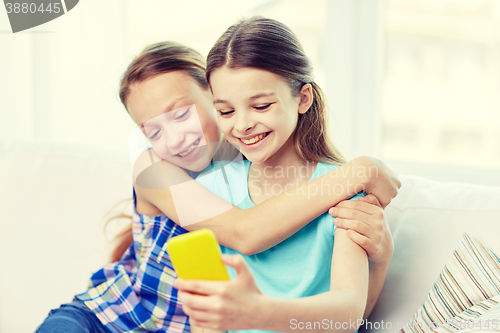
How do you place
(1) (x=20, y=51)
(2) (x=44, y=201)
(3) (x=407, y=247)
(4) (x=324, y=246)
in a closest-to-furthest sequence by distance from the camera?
1. (4) (x=324, y=246)
2. (3) (x=407, y=247)
3. (2) (x=44, y=201)
4. (1) (x=20, y=51)

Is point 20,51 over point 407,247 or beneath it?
A: over

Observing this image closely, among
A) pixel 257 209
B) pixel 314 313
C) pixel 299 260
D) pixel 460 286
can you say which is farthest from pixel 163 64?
pixel 460 286

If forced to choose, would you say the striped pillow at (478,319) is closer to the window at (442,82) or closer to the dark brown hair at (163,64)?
the dark brown hair at (163,64)

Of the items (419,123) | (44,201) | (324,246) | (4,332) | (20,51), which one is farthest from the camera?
(20,51)

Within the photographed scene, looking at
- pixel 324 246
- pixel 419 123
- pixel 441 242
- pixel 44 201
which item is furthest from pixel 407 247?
pixel 44 201

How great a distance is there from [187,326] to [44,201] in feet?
2.73

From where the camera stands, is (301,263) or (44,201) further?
(44,201)

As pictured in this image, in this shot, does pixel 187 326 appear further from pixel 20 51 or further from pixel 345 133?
pixel 20 51

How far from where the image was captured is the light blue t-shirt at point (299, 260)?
0.84 meters

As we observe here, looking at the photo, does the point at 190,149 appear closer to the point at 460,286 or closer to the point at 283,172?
the point at 283,172

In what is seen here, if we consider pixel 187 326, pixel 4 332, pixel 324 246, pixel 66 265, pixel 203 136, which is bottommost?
pixel 4 332

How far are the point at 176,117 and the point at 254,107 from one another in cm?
23

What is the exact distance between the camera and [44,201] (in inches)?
59.5
